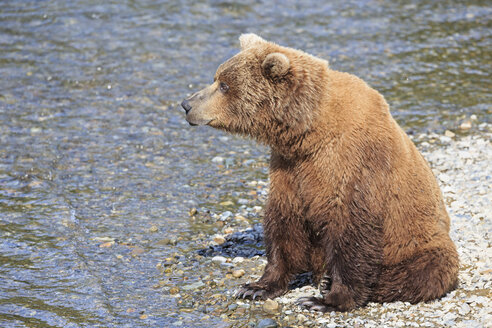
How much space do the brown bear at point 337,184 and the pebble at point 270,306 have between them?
73 mm

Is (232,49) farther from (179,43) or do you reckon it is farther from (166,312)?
(166,312)

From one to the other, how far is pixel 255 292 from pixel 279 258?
13.3 inches

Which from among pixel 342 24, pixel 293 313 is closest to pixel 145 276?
pixel 293 313

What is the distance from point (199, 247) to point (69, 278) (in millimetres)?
1249

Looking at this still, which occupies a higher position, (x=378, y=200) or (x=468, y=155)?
(x=378, y=200)

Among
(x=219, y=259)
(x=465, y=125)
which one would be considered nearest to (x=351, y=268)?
(x=219, y=259)

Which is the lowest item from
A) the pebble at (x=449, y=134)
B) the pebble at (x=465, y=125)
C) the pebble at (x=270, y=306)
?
the pebble at (x=270, y=306)

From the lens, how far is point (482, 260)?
6203mm

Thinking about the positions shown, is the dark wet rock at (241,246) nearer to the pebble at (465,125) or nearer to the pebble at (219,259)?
the pebble at (219,259)

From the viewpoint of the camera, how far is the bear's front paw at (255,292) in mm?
5848

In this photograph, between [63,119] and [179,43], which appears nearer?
[63,119]

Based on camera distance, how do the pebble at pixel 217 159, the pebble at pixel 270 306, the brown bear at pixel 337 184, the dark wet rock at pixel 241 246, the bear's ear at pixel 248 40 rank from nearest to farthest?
the brown bear at pixel 337 184, the pebble at pixel 270 306, the bear's ear at pixel 248 40, the dark wet rock at pixel 241 246, the pebble at pixel 217 159

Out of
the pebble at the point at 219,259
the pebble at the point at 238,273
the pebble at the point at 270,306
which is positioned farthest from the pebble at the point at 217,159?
the pebble at the point at 270,306

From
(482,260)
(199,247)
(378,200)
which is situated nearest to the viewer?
(378,200)
